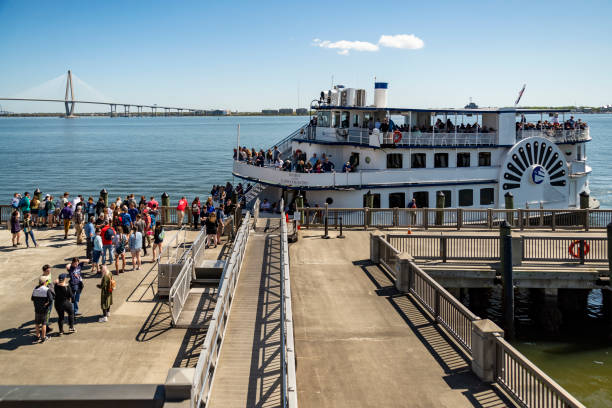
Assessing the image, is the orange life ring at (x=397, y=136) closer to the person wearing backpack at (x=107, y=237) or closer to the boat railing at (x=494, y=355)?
the person wearing backpack at (x=107, y=237)

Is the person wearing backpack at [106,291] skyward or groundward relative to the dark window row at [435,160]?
groundward

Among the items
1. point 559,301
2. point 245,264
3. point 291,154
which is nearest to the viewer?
point 245,264

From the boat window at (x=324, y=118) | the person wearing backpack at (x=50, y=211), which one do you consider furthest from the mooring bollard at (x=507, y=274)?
the person wearing backpack at (x=50, y=211)

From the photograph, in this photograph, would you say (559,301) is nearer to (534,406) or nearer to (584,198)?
(584,198)

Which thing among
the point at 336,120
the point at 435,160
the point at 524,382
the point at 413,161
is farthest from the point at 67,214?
the point at 524,382

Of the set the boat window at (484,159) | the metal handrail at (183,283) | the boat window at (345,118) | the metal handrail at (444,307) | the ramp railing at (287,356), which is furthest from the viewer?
the boat window at (484,159)

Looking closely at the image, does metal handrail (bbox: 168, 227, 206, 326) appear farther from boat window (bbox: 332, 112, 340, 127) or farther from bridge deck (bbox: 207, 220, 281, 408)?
boat window (bbox: 332, 112, 340, 127)

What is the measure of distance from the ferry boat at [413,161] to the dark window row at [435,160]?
0.05 metres

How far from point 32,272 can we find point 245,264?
7.58m

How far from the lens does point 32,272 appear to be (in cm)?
2058

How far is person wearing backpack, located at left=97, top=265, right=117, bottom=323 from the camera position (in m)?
16.2

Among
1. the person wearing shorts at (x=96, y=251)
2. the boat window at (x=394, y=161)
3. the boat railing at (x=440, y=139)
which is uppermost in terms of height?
the boat railing at (x=440, y=139)

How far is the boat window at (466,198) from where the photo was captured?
3127 centimetres

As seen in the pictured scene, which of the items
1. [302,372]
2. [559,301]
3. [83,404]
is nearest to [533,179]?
[559,301]
